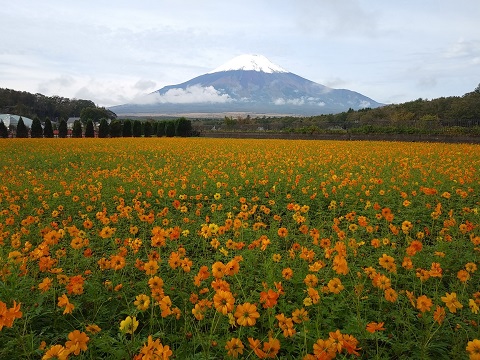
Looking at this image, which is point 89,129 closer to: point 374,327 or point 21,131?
point 21,131

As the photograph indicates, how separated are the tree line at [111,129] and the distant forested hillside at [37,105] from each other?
3558cm

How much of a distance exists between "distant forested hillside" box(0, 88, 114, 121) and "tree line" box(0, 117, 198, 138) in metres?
35.6

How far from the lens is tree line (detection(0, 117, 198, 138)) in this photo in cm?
3172

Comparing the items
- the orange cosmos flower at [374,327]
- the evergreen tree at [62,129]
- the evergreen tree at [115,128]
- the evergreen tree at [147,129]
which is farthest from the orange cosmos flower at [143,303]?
the evergreen tree at [62,129]

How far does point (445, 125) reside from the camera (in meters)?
27.0

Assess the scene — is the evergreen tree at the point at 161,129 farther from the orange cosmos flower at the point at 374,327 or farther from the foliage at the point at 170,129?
the orange cosmos flower at the point at 374,327

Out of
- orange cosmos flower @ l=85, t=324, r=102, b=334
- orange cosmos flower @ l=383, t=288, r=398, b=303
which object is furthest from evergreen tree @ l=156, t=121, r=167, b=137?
orange cosmos flower @ l=383, t=288, r=398, b=303

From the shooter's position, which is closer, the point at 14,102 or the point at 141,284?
the point at 141,284

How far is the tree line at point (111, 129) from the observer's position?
3172 cm

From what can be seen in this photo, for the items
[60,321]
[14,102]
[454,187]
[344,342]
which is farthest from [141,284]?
[14,102]

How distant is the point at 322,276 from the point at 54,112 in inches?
3315

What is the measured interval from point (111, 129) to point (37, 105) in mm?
50004

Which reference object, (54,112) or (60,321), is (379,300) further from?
(54,112)

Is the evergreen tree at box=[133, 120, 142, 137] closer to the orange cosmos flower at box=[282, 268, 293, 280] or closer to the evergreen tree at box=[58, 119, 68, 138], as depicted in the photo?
the evergreen tree at box=[58, 119, 68, 138]
